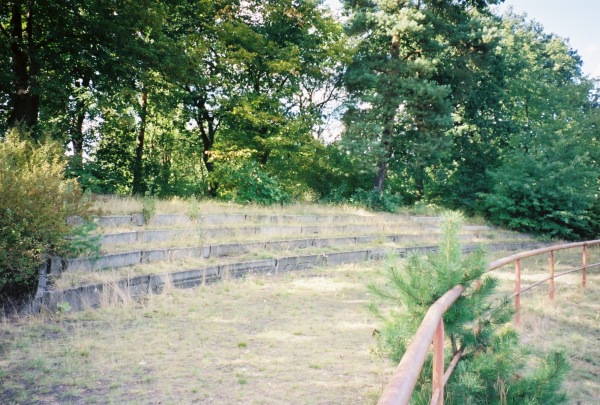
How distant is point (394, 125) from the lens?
66.7 ft

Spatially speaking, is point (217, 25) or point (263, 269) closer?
point (263, 269)

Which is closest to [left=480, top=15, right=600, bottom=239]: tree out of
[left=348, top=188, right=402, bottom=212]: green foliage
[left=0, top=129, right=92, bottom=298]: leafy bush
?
[left=348, top=188, right=402, bottom=212]: green foliage

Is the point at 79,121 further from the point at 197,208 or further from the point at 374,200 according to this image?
the point at 374,200

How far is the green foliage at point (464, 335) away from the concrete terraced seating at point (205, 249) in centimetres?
33

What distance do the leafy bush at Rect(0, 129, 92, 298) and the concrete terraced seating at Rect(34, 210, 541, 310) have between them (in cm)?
37

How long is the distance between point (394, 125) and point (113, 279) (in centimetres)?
1637

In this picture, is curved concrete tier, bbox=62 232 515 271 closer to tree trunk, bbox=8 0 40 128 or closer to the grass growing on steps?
the grass growing on steps

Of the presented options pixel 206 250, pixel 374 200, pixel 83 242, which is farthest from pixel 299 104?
pixel 83 242

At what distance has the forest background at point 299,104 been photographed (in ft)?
47.2

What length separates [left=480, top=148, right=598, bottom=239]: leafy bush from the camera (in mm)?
17844

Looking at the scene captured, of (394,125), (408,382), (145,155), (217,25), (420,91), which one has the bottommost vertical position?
(408,382)

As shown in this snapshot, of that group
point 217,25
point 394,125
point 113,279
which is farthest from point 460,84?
point 113,279

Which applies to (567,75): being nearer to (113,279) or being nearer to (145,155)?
(145,155)

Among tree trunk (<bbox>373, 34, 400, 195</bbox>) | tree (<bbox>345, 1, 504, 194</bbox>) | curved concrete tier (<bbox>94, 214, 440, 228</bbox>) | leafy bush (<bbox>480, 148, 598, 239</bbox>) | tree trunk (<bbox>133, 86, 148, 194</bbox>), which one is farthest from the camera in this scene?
tree trunk (<bbox>373, 34, 400, 195</bbox>)
